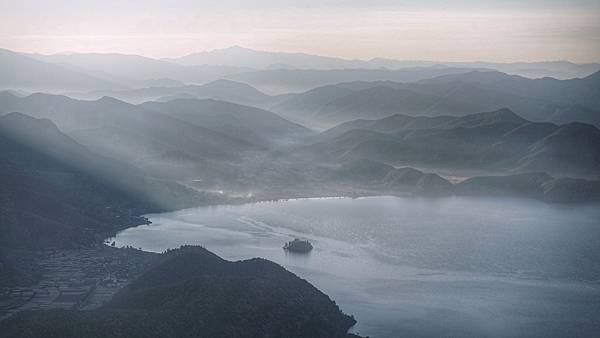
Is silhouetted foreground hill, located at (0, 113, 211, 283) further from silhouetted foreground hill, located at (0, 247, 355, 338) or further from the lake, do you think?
silhouetted foreground hill, located at (0, 247, 355, 338)

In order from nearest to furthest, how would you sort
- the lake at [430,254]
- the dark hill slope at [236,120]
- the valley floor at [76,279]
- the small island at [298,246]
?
the valley floor at [76,279] → the lake at [430,254] → the small island at [298,246] → the dark hill slope at [236,120]

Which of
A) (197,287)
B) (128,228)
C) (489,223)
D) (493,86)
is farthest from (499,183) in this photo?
(493,86)

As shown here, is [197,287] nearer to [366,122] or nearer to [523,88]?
[366,122]

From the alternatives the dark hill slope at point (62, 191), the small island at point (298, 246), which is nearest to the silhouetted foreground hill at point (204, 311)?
the small island at point (298, 246)

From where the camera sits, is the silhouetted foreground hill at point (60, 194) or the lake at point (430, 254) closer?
the lake at point (430, 254)

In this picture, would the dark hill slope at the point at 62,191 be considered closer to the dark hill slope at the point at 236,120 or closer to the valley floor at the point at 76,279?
the valley floor at the point at 76,279

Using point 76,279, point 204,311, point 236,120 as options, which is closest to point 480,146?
point 236,120

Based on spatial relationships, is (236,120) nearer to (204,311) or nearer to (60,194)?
(60,194)
